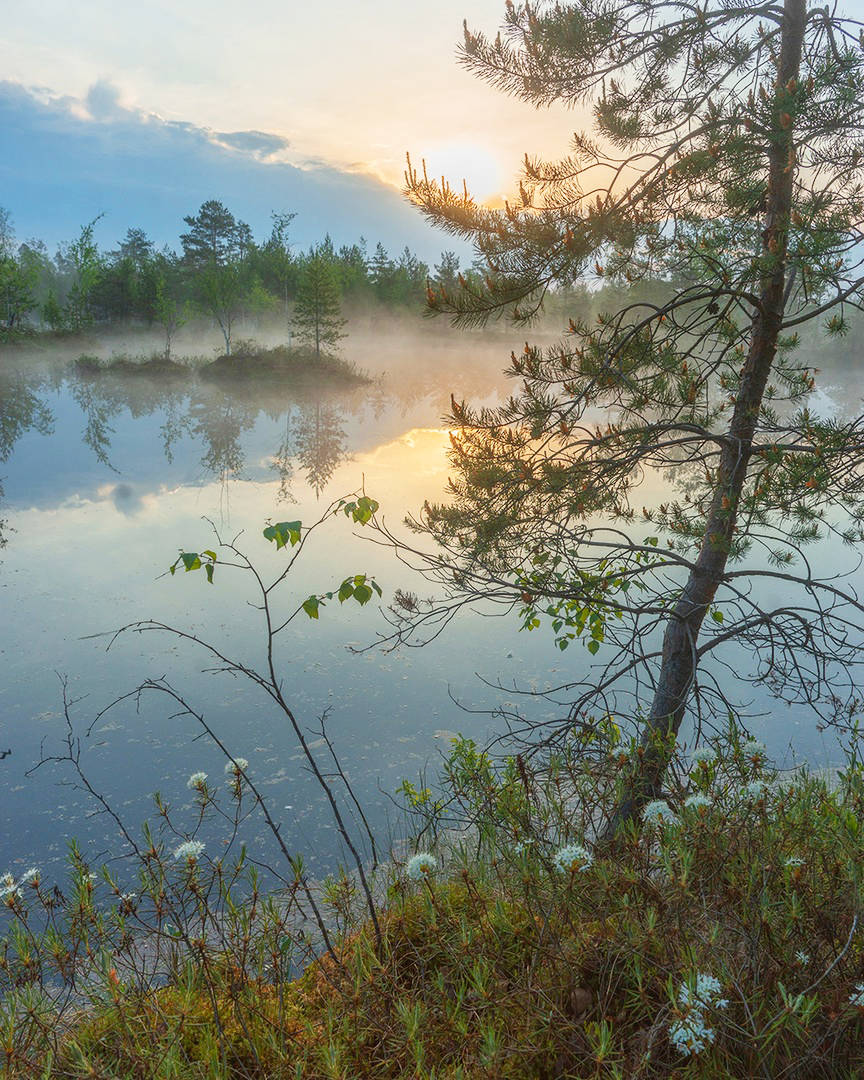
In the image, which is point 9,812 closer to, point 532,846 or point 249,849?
point 249,849

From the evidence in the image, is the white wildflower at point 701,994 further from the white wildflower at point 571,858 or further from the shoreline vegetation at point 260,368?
the shoreline vegetation at point 260,368

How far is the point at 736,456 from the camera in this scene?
3.79m

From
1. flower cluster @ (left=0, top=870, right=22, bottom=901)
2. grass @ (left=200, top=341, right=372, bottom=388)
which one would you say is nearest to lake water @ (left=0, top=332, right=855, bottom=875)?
flower cluster @ (left=0, top=870, right=22, bottom=901)

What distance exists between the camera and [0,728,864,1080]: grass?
1.68 m

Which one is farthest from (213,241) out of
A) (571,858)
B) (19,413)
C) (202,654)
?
(571,858)

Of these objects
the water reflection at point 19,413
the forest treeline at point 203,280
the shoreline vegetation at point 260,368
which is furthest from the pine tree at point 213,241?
the water reflection at point 19,413

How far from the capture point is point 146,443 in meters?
18.1

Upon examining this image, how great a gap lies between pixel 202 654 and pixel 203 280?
34529 millimetres

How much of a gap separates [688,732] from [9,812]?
16.3 ft

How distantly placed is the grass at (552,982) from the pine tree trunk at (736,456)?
75 centimetres

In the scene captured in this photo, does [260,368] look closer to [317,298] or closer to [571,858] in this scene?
[317,298]

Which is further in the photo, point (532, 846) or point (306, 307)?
point (306, 307)

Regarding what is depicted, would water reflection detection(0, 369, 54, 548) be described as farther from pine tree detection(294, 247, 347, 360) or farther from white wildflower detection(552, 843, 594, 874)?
pine tree detection(294, 247, 347, 360)

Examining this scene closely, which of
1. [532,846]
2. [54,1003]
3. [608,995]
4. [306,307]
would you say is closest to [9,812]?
[54,1003]
